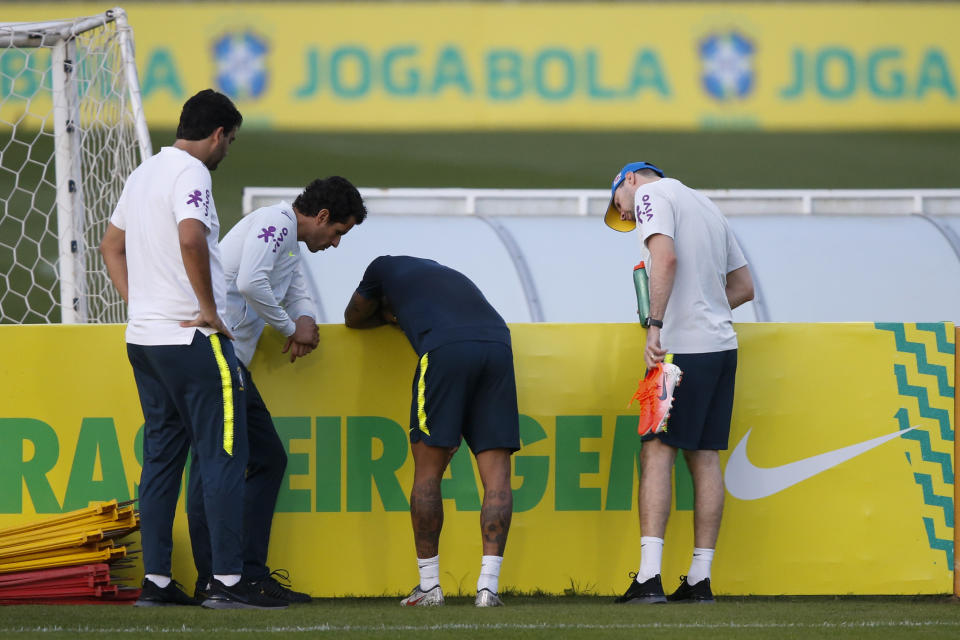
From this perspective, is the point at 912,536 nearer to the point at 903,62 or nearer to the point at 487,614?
the point at 487,614

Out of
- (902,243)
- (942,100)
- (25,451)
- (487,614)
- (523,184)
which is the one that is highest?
(942,100)

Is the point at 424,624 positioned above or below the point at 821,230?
below

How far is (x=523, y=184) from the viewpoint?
18562mm

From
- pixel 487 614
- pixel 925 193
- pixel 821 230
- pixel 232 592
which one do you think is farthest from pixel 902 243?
A: pixel 232 592

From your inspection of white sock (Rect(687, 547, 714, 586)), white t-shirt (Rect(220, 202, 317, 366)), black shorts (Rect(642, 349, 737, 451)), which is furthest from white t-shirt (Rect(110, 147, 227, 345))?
white sock (Rect(687, 547, 714, 586))

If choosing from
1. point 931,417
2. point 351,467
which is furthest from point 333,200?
point 931,417

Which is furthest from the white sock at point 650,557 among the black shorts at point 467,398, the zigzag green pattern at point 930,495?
the zigzag green pattern at point 930,495

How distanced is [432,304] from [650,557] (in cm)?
136

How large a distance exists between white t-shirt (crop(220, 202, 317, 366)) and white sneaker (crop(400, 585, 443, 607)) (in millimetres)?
1209

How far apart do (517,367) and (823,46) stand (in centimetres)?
1437

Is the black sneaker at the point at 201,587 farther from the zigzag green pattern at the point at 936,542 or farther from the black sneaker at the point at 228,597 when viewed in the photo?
the zigzag green pattern at the point at 936,542

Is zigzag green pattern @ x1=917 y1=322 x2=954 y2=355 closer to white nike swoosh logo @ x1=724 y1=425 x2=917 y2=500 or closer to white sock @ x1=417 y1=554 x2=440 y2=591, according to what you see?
white nike swoosh logo @ x1=724 y1=425 x2=917 y2=500

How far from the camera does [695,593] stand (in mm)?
4828

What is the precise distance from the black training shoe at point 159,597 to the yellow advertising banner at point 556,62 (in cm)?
1377
